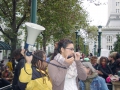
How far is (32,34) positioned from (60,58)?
1.96 feet

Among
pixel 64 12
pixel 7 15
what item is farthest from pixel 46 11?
pixel 7 15

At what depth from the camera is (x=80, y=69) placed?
4.15m

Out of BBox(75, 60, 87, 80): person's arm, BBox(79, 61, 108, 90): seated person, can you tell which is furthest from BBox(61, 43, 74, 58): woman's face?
BBox(79, 61, 108, 90): seated person

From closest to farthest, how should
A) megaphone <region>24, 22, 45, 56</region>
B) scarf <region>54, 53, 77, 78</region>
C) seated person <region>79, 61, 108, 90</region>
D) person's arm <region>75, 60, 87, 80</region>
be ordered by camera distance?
1. megaphone <region>24, 22, 45, 56</region>
2. scarf <region>54, 53, 77, 78</region>
3. person's arm <region>75, 60, 87, 80</region>
4. seated person <region>79, 61, 108, 90</region>

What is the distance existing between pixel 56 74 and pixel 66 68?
18 centimetres

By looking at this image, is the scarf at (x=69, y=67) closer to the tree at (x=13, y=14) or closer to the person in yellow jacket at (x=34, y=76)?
the person in yellow jacket at (x=34, y=76)

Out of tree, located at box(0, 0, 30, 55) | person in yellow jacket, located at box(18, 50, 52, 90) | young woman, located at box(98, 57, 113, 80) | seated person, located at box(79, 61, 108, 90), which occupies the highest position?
tree, located at box(0, 0, 30, 55)

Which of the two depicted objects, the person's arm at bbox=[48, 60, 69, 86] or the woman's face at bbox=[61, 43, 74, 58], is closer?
the person's arm at bbox=[48, 60, 69, 86]

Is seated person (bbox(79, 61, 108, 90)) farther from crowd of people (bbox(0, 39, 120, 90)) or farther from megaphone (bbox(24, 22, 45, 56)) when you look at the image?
megaphone (bbox(24, 22, 45, 56))

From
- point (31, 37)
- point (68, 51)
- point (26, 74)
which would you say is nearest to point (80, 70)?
point (68, 51)

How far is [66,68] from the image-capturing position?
402 cm

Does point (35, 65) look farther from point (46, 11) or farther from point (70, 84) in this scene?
point (46, 11)

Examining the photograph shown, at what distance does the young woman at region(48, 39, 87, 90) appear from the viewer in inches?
156

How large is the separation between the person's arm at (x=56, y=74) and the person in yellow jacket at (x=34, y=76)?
74 mm
